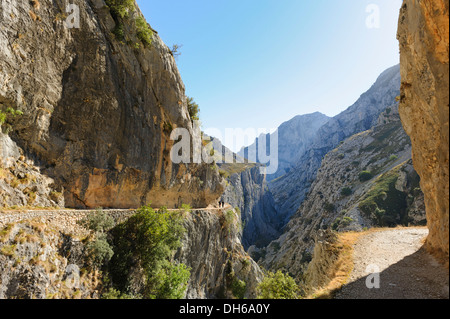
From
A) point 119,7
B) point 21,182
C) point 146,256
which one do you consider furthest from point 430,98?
point 119,7

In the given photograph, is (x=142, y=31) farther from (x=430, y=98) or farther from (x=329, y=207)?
(x=329, y=207)

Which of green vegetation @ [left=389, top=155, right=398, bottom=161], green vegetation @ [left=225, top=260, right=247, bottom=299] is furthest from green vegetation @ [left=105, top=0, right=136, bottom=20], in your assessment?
green vegetation @ [left=389, top=155, right=398, bottom=161]

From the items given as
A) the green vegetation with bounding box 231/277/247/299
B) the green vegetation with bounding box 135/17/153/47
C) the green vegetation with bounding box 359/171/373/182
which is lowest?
the green vegetation with bounding box 231/277/247/299

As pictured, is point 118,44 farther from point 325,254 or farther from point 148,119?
point 325,254

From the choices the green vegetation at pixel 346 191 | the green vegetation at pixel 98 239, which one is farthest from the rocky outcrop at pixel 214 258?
the green vegetation at pixel 346 191

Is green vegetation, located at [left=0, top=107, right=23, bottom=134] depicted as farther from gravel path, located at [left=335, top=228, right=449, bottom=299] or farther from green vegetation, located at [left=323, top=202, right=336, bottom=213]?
green vegetation, located at [left=323, top=202, right=336, bottom=213]

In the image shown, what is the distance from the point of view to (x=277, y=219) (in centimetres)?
15675

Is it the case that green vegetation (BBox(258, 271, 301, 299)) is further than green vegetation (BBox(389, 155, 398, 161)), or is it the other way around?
green vegetation (BBox(389, 155, 398, 161))

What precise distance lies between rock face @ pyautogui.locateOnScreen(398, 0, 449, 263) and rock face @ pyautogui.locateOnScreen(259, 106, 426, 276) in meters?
23.4

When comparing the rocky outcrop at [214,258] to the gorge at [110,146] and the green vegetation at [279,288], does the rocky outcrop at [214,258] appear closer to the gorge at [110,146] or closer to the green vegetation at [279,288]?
the gorge at [110,146]

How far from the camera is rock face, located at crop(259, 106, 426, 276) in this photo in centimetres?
5875

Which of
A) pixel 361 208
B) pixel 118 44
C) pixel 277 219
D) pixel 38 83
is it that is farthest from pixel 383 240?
pixel 277 219

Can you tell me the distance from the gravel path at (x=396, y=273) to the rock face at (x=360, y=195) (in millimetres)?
18233
